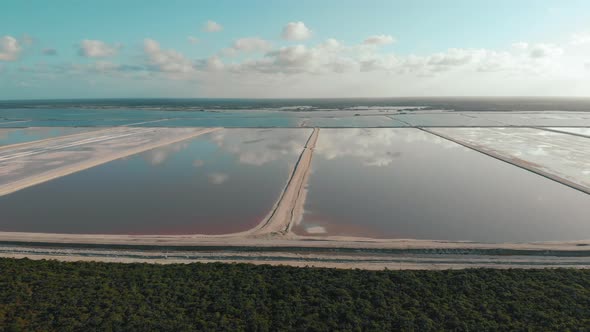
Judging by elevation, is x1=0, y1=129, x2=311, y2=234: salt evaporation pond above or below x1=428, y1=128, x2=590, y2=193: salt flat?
below

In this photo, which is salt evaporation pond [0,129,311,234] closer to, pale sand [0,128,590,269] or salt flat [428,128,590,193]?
pale sand [0,128,590,269]

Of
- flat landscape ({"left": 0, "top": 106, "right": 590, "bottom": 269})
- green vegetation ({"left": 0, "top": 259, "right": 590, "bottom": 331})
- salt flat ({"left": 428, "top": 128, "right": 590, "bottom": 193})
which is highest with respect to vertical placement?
salt flat ({"left": 428, "top": 128, "right": 590, "bottom": 193})

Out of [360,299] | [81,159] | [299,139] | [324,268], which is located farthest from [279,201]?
[299,139]

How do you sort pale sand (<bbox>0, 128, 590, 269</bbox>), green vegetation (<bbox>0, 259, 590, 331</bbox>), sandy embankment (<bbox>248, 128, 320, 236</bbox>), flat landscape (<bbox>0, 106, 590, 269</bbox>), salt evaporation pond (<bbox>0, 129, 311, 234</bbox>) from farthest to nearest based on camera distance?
salt evaporation pond (<bbox>0, 129, 311, 234</bbox>)
sandy embankment (<bbox>248, 128, 320, 236</bbox>)
flat landscape (<bbox>0, 106, 590, 269</bbox>)
pale sand (<bbox>0, 128, 590, 269</bbox>)
green vegetation (<bbox>0, 259, 590, 331</bbox>)

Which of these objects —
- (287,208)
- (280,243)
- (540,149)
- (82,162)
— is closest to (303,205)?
(287,208)

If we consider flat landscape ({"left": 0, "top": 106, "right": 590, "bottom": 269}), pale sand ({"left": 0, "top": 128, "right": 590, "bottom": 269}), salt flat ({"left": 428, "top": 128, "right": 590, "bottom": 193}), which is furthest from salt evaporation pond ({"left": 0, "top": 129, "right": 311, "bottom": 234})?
salt flat ({"left": 428, "top": 128, "right": 590, "bottom": 193})

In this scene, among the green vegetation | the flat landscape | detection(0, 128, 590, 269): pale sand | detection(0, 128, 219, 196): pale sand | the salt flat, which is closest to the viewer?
the green vegetation

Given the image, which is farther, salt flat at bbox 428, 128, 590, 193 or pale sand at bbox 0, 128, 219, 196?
salt flat at bbox 428, 128, 590, 193
